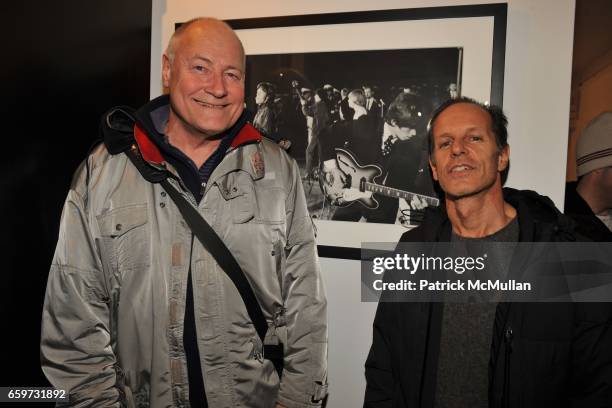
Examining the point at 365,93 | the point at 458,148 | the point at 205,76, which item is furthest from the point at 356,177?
the point at 205,76

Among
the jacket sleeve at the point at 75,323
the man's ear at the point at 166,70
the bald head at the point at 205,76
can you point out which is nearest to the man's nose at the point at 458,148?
the bald head at the point at 205,76

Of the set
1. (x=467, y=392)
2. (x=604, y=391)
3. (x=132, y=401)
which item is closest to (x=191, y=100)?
(x=132, y=401)

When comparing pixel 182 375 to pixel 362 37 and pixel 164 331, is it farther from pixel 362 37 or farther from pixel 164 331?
pixel 362 37

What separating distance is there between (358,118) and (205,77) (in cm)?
68

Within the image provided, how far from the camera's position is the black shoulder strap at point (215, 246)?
1262mm

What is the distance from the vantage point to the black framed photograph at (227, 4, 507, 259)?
1.59 meters

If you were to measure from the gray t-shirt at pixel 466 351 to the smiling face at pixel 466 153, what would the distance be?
0.21 m

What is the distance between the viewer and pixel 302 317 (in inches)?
54.7

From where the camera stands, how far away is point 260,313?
1.32 metres

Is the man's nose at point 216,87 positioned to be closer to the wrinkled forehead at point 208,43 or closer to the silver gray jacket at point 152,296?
the wrinkled forehead at point 208,43

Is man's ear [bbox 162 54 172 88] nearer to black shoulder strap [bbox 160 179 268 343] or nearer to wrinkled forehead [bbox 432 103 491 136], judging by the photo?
black shoulder strap [bbox 160 179 268 343]

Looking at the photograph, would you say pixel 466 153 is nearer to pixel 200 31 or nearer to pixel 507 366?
pixel 507 366

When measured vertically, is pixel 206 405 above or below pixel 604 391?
below

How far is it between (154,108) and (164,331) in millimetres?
748
